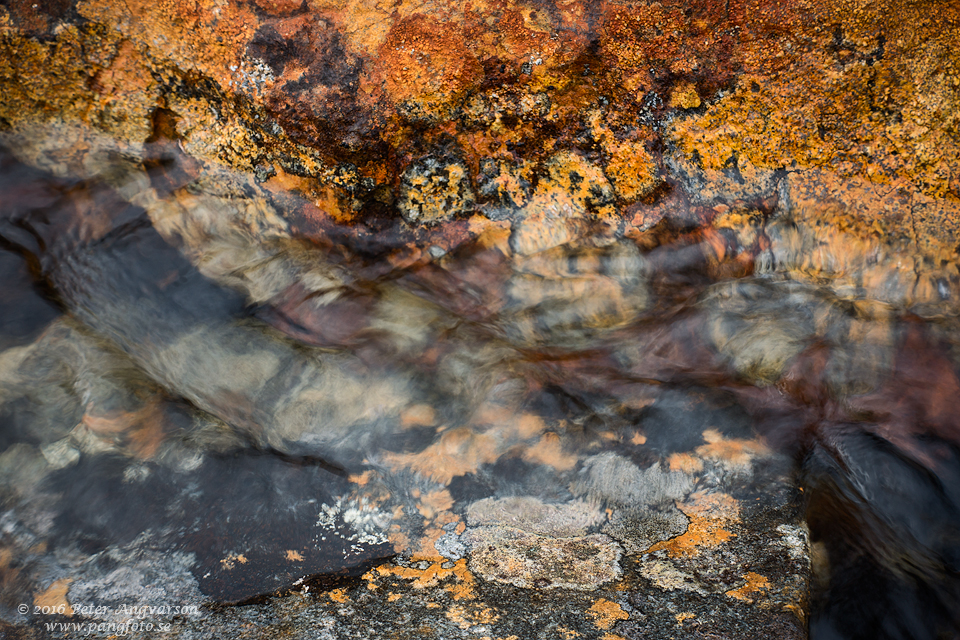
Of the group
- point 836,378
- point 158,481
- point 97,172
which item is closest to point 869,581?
point 836,378

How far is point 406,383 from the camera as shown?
3.96ft

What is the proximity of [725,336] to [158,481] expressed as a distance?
4.26 ft

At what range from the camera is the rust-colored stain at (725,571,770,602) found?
0.99 meters

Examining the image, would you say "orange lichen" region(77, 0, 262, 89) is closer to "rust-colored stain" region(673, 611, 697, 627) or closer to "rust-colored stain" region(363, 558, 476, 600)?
"rust-colored stain" region(363, 558, 476, 600)

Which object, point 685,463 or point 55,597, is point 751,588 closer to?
point 685,463

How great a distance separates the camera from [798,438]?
1146 mm

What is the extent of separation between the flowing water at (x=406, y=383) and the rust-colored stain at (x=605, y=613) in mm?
57

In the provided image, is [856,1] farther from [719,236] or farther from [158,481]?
[158,481]

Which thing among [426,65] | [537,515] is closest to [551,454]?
[537,515]

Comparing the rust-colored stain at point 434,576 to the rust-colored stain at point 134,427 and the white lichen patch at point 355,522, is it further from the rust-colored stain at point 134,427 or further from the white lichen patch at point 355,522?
the rust-colored stain at point 134,427

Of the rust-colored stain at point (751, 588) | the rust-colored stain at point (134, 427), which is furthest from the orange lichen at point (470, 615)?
the rust-colored stain at point (134, 427)

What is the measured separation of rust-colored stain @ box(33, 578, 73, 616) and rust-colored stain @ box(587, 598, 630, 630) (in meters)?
1.04

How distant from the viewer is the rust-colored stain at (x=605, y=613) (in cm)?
97

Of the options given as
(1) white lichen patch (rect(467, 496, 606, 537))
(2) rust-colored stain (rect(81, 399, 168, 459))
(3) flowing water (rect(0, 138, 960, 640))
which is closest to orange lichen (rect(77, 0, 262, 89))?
(3) flowing water (rect(0, 138, 960, 640))
